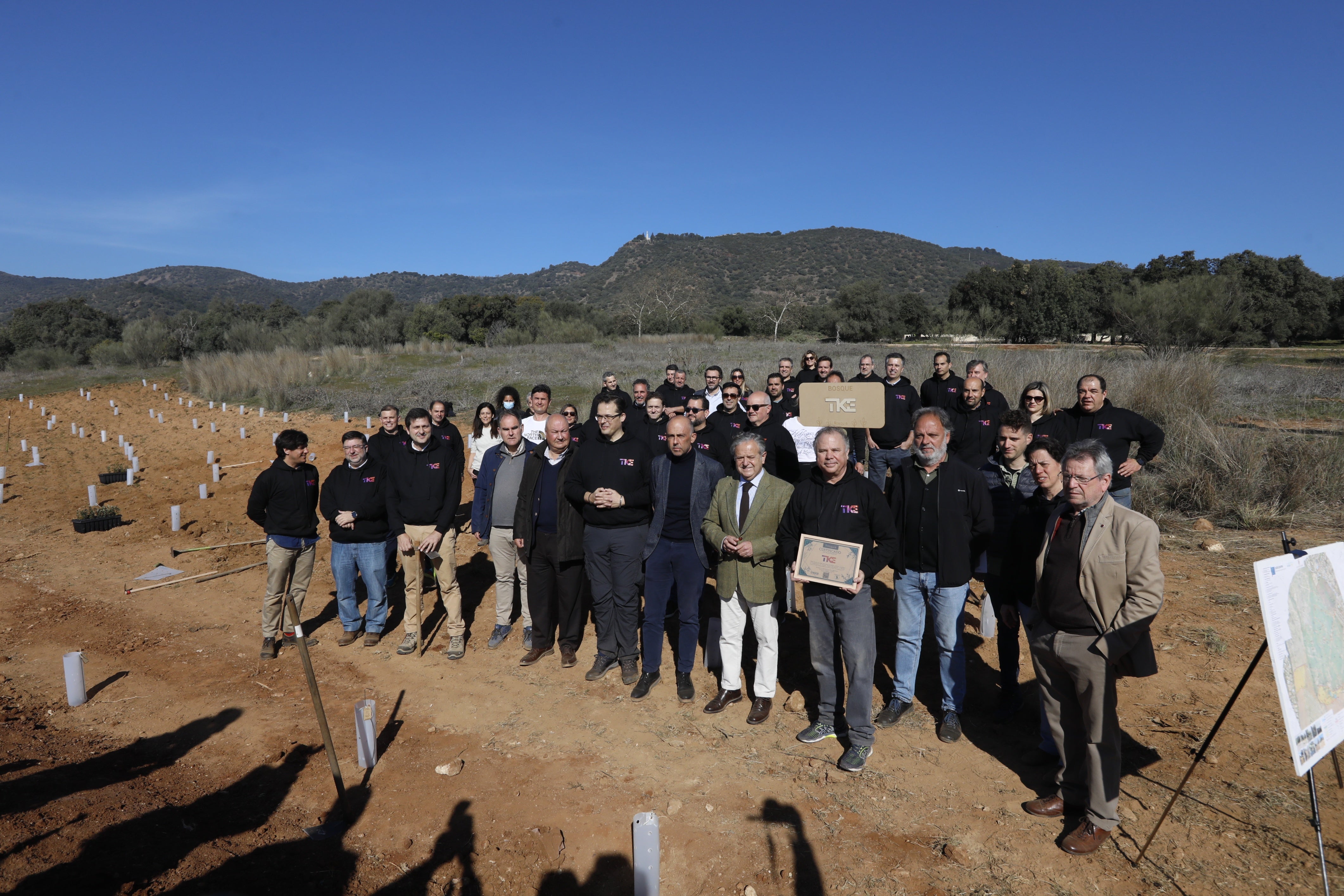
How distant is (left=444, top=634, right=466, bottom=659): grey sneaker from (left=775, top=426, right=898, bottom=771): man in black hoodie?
3.45m

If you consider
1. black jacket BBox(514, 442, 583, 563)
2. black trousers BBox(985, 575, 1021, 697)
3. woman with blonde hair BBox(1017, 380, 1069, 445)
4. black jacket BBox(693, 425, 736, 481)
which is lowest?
black trousers BBox(985, 575, 1021, 697)

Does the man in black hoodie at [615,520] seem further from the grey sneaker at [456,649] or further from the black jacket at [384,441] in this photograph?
the black jacket at [384,441]

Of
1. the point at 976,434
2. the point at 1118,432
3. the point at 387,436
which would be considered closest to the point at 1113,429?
the point at 1118,432

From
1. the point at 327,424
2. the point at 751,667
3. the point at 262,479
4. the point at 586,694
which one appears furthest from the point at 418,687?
the point at 327,424

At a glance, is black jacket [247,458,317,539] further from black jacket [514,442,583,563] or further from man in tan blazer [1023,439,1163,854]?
man in tan blazer [1023,439,1163,854]

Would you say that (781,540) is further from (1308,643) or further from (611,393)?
(611,393)

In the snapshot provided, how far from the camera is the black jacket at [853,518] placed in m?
4.55

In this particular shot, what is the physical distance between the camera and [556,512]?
243 inches

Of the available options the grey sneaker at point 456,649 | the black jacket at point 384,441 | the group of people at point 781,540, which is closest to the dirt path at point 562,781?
the grey sneaker at point 456,649

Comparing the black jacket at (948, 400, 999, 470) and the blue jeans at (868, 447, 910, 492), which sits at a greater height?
the black jacket at (948, 400, 999, 470)

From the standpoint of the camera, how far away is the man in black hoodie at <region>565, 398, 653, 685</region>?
576cm

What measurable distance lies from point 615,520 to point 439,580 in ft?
6.52

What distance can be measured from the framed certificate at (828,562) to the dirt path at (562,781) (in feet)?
4.17

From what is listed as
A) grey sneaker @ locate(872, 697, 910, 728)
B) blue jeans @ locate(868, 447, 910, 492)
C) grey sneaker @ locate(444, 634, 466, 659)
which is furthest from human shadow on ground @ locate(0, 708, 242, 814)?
blue jeans @ locate(868, 447, 910, 492)
